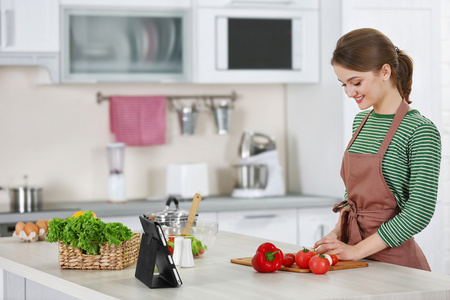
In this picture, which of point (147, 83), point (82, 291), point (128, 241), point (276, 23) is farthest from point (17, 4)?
point (82, 291)

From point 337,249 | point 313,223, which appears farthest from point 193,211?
point 313,223

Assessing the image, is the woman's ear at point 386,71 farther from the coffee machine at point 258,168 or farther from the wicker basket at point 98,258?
the coffee machine at point 258,168

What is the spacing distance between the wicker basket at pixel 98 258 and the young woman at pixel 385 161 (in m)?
0.55

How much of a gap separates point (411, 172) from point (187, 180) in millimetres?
2185

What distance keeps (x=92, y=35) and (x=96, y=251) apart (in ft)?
7.25

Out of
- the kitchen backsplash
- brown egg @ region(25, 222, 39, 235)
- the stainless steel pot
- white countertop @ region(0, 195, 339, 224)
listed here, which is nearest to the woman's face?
brown egg @ region(25, 222, 39, 235)

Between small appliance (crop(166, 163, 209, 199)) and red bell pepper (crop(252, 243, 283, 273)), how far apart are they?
7.14 ft

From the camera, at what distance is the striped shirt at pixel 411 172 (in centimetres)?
211

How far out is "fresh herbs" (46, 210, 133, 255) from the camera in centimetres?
210

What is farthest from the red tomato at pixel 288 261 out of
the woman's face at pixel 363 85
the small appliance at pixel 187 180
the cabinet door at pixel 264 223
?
the small appliance at pixel 187 180

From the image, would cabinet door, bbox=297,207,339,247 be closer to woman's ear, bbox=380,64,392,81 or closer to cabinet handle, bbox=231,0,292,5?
cabinet handle, bbox=231,0,292,5

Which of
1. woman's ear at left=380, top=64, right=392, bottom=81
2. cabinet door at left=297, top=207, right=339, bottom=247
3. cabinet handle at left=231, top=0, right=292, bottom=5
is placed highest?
cabinet handle at left=231, top=0, right=292, bottom=5

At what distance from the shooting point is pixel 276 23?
4.37 metres

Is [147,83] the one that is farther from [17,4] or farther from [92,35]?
[17,4]
